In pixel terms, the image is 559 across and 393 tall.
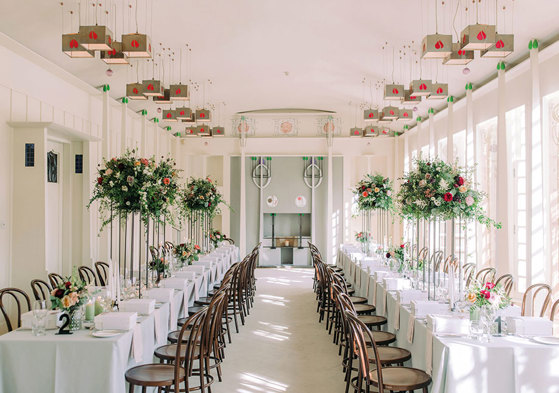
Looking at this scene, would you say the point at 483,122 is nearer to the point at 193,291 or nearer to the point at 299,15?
the point at 299,15

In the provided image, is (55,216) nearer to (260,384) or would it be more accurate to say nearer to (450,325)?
(260,384)

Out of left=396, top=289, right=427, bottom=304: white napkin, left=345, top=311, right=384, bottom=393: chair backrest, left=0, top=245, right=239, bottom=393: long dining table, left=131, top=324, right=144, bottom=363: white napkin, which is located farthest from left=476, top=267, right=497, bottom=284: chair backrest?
left=0, top=245, right=239, bottom=393: long dining table

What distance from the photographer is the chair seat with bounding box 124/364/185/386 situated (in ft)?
13.2

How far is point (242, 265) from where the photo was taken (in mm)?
8375

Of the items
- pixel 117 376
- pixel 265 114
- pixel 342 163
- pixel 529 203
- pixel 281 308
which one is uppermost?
pixel 265 114

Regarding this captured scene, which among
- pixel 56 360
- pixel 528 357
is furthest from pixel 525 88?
pixel 56 360

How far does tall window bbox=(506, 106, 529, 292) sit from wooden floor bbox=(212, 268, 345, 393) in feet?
11.2

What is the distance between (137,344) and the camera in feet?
14.1

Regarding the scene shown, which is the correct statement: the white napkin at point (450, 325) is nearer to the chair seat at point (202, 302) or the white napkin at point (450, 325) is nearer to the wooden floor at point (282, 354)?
the wooden floor at point (282, 354)

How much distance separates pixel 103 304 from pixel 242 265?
3.85m

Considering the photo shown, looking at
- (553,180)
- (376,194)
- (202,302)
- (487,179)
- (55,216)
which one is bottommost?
(202,302)

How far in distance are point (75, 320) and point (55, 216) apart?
4.96 metres

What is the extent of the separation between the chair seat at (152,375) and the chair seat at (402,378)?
5.50 ft

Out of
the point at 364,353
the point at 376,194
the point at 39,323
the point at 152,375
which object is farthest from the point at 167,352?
the point at 376,194
